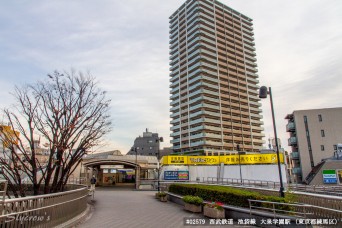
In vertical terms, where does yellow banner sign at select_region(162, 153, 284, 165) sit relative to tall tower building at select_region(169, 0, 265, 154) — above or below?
below

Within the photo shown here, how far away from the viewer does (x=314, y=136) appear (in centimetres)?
4766

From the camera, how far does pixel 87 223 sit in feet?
32.8

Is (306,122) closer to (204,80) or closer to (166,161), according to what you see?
(166,161)

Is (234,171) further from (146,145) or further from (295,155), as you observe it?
(146,145)

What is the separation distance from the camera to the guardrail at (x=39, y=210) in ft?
19.2

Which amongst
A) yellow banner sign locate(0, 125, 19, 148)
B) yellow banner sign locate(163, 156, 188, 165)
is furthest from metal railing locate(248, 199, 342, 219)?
yellow banner sign locate(163, 156, 188, 165)

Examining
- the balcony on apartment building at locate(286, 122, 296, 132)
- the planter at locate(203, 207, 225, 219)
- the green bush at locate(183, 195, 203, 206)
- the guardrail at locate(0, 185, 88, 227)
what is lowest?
the planter at locate(203, 207, 225, 219)

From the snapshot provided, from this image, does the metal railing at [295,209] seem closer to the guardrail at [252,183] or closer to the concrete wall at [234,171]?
the guardrail at [252,183]

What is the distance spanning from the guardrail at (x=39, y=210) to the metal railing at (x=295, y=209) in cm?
756

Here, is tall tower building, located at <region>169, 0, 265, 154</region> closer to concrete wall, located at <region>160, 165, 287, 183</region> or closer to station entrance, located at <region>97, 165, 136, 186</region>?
station entrance, located at <region>97, 165, 136, 186</region>

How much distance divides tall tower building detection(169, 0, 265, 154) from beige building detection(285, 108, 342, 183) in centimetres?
3342

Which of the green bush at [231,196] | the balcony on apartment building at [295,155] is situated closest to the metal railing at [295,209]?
the green bush at [231,196]

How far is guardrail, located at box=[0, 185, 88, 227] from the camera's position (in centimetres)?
587

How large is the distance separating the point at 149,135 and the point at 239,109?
137ft
